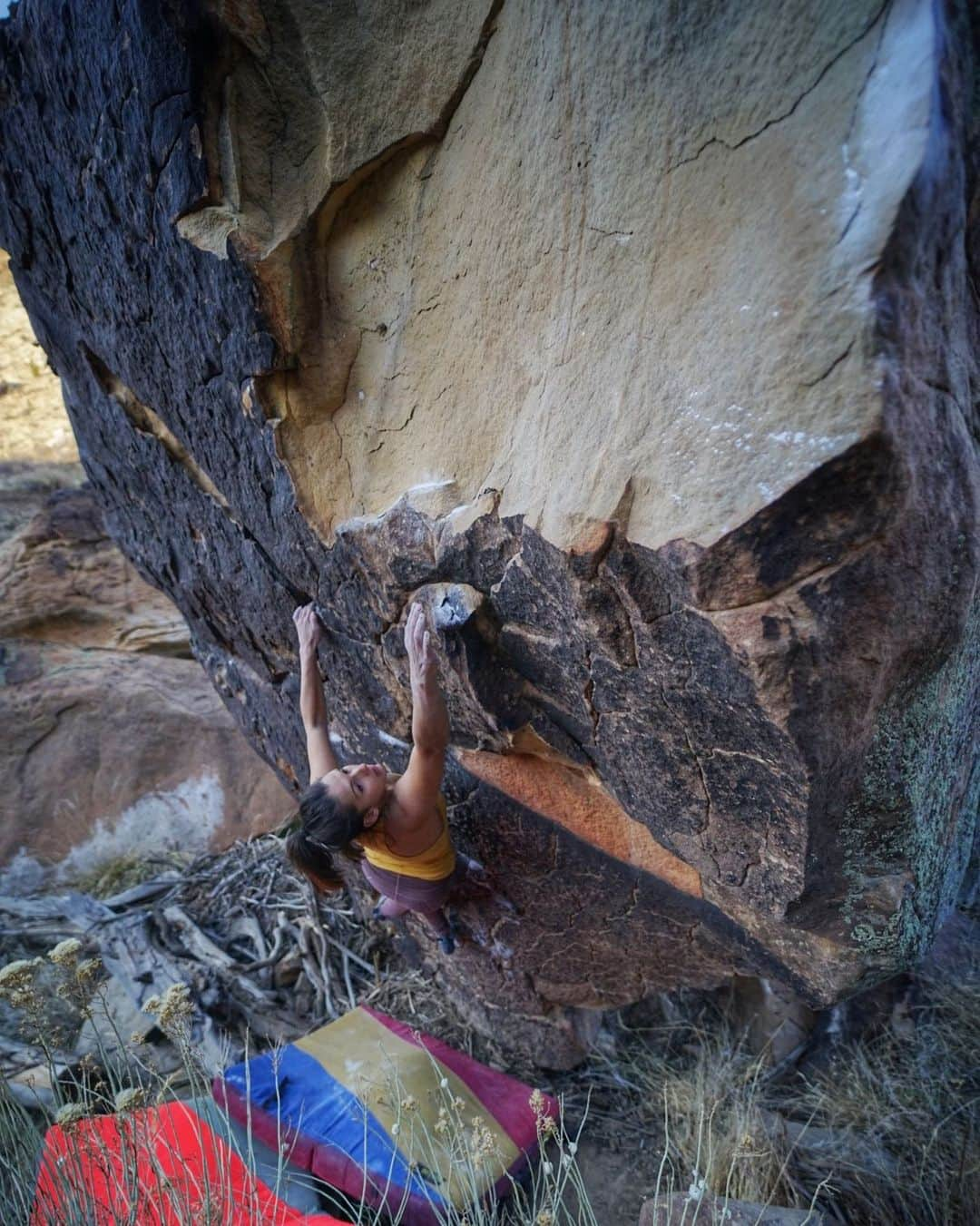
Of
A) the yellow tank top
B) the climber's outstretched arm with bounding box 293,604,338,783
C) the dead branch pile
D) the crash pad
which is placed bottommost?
the dead branch pile

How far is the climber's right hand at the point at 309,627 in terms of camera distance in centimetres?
216

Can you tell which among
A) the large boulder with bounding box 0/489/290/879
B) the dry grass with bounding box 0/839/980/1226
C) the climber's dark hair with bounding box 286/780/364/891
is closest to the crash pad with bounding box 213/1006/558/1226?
the dry grass with bounding box 0/839/980/1226

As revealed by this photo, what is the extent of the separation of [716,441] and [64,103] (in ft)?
5.96

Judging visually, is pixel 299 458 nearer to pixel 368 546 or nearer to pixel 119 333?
pixel 368 546

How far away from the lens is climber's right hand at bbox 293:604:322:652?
2.16 metres

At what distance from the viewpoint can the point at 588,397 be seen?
140 cm

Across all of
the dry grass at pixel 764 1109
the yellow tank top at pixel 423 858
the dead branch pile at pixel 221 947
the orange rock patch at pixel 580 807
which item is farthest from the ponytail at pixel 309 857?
the dead branch pile at pixel 221 947

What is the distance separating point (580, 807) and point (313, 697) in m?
0.79

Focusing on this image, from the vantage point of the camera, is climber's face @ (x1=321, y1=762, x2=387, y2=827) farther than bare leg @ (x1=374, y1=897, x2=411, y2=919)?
No

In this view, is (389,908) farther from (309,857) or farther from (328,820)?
(328,820)

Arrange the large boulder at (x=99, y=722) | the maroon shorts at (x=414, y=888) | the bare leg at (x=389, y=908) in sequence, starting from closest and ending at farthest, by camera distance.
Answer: the maroon shorts at (x=414, y=888) → the bare leg at (x=389, y=908) → the large boulder at (x=99, y=722)

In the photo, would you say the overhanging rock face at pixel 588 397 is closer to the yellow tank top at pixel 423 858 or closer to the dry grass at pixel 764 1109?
the yellow tank top at pixel 423 858

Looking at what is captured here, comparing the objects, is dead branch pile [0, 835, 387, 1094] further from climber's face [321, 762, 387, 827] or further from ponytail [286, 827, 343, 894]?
climber's face [321, 762, 387, 827]

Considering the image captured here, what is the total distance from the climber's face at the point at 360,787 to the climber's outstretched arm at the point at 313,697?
14 cm
